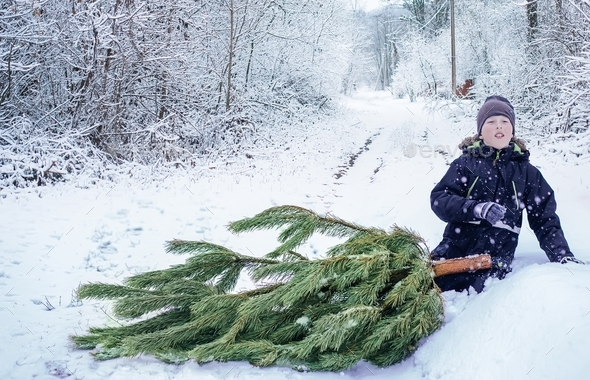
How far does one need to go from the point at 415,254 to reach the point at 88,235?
475 centimetres

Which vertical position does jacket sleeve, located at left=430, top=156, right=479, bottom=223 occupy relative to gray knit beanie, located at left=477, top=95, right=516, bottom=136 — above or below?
below

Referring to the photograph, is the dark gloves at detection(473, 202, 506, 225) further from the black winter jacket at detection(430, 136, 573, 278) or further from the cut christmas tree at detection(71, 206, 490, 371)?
the cut christmas tree at detection(71, 206, 490, 371)

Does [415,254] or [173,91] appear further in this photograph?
[173,91]

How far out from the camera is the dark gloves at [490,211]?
2697 millimetres

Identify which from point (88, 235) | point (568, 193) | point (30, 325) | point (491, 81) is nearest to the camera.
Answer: point (30, 325)

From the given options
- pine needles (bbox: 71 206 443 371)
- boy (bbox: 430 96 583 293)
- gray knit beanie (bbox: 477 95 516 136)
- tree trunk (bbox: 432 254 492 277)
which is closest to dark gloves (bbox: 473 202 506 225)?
boy (bbox: 430 96 583 293)

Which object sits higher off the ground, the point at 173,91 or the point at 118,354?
the point at 173,91

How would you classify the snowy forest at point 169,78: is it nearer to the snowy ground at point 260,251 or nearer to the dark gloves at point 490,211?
the snowy ground at point 260,251

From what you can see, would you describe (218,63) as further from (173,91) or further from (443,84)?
(443,84)

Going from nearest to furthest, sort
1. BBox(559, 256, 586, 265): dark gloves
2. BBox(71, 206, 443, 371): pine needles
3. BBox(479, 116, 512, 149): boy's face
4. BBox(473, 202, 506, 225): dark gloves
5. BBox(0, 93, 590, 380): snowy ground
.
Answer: BBox(0, 93, 590, 380): snowy ground
BBox(71, 206, 443, 371): pine needles
BBox(559, 256, 586, 265): dark gloves
BBox(473, 202, 506, 225): dark gloves
BBox(479, 116, 512, 149): boy's face

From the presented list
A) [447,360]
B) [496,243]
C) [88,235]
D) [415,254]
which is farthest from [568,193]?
[88,235]

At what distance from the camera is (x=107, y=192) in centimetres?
743

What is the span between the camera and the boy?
286cm

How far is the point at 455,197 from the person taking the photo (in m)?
2.97
